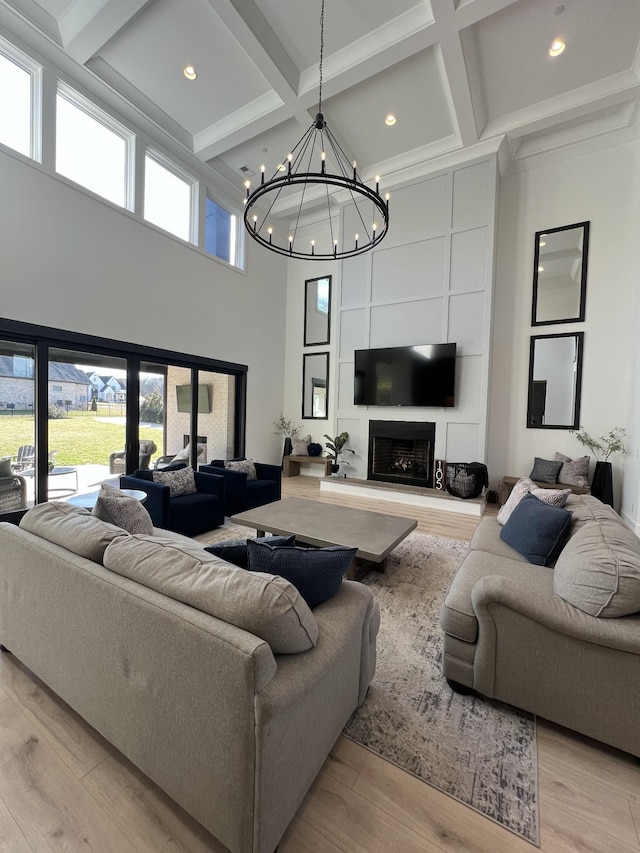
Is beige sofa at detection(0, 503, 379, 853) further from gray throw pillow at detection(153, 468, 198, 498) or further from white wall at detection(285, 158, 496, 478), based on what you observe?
white wall at detection(285, 158, 496, 478)

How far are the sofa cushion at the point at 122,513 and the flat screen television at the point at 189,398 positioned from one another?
3.63 metres

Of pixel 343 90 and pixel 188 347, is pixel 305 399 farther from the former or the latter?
pixel 343 90

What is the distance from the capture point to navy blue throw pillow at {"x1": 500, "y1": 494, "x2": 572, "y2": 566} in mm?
2236

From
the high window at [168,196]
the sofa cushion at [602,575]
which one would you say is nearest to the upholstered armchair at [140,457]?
the high window at [168,196]

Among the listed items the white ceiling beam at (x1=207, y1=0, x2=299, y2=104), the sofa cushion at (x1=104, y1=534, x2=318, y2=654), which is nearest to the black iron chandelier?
the white ceiling beam at (x1=207, y1=0, x2=299, y2=104)

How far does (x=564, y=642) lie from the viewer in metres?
1.51

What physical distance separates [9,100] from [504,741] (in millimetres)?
6715

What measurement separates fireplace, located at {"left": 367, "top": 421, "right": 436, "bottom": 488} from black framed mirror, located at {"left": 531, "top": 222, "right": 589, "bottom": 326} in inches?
96.8

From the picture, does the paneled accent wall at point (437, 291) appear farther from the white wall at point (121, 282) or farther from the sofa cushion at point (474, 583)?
the sofa cushion at point (474, 583)

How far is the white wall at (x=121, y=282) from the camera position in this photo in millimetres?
3809

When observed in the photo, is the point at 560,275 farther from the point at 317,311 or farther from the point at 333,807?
the point at 333,807

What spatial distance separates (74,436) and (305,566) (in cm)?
429

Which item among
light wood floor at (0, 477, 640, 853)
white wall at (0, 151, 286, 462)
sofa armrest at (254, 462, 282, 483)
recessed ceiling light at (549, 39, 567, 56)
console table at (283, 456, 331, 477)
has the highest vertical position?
recessed ceiling light at (549, 39, 567, 56)

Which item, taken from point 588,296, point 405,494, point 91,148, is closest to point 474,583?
point 405,494
